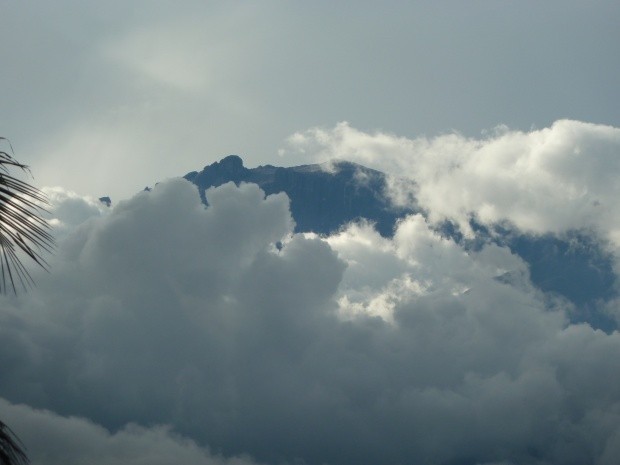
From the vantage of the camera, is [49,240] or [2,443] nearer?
[2,443]

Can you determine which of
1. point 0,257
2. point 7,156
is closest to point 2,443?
point 0,257

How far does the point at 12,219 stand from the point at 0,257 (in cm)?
93

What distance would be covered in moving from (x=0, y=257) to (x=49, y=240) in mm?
1522

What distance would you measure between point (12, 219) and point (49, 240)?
1.20 meters

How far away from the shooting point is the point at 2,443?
20.7 meters

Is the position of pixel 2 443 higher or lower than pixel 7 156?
lower

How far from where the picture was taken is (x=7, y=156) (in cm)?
A: 2186

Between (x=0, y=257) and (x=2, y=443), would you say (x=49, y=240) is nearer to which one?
(x=0, y=257)

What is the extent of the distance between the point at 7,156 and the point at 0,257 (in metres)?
2.59

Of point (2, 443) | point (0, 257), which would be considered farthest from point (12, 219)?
point (2, 443)

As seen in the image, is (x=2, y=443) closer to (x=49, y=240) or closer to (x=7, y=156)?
(x=49, y=240)

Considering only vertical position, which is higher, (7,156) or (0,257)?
(7,156)

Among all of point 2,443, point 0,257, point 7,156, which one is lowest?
point 2,443

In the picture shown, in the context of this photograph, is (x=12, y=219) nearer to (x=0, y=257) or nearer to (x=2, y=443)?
(x=0, y=257)
